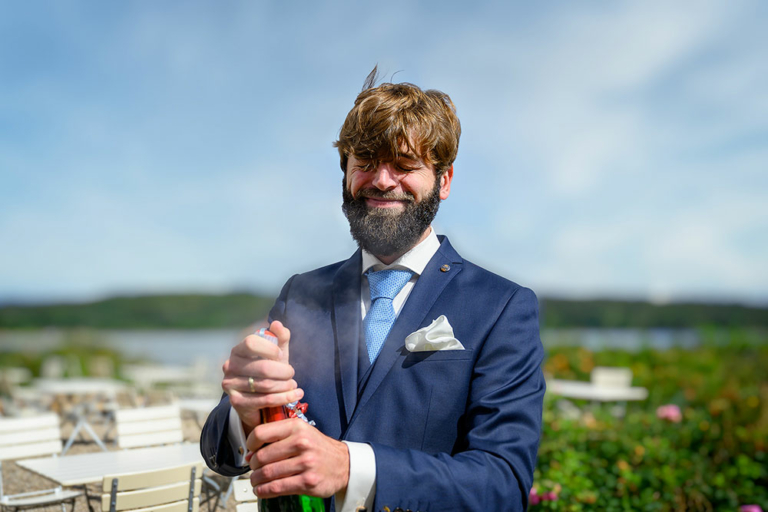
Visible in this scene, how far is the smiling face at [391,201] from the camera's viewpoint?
180 centimetres

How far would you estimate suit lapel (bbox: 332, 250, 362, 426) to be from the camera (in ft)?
5.58

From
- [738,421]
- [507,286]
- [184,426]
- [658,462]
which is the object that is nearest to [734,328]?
[738,421]

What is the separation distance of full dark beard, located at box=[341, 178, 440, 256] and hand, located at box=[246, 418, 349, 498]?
2.43ft

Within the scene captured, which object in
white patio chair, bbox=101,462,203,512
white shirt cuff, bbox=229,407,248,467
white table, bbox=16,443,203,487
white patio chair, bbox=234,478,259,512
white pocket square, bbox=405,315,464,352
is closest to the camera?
white shirt cuff, bbox=229,407,248,467

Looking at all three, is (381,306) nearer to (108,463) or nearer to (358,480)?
(358,480)

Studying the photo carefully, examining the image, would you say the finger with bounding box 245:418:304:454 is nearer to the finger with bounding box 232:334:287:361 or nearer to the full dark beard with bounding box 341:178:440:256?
the finger with bounding box 232:334:287:361

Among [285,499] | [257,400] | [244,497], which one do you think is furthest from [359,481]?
[244,497]

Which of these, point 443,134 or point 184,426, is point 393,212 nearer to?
point 443,134

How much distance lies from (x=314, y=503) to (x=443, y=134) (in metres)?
1.08

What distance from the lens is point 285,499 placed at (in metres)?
1.42

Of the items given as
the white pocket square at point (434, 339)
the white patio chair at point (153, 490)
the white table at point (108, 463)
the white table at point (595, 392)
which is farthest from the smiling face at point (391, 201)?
the white table at point (595, 392)

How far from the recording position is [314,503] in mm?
1480

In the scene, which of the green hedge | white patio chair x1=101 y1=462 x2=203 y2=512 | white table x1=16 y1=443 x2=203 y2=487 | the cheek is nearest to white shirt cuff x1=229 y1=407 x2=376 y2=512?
the cheek

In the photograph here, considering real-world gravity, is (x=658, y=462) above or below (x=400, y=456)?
below
